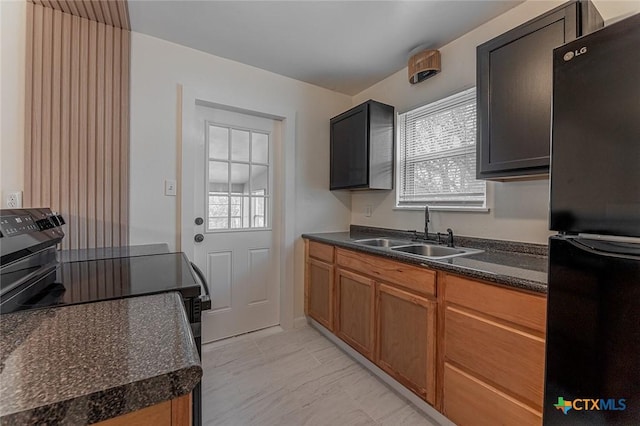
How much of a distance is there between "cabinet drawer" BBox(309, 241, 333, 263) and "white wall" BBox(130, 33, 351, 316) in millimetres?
175

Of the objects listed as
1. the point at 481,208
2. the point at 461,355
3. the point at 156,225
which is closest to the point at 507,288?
the point at 461,355

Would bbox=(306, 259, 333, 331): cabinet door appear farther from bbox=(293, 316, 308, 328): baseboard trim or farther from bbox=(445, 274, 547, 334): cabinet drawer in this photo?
bbox=(445, 274, 547, 334): cabinet drawer

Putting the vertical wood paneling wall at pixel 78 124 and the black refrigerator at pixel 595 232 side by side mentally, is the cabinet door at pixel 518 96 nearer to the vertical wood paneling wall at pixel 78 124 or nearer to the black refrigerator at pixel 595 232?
the black refrigerator at pixel 595 232

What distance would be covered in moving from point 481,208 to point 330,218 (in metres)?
1.45

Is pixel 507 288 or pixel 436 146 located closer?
pixel 507 288

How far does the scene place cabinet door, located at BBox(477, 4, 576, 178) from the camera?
1330 millimetres

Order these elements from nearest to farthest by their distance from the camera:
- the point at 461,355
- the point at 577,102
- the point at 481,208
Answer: the point at 577,102 < the point at 461,355 < the point at 481,208

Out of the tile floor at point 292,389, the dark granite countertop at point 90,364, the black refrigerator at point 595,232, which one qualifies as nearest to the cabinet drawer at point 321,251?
the tile floor at point 292,389

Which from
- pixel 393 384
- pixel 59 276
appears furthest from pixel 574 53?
pixel 59 276

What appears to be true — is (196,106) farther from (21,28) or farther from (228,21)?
(21,28)

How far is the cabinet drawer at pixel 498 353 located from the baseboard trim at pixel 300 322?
1.59m

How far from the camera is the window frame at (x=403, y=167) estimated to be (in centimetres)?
194

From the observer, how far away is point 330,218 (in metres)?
2.96

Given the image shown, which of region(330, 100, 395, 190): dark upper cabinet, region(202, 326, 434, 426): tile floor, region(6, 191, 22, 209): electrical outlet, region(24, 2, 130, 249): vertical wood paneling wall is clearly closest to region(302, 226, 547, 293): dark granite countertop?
region(330, 100, 395, 190): dark upper cabinet
